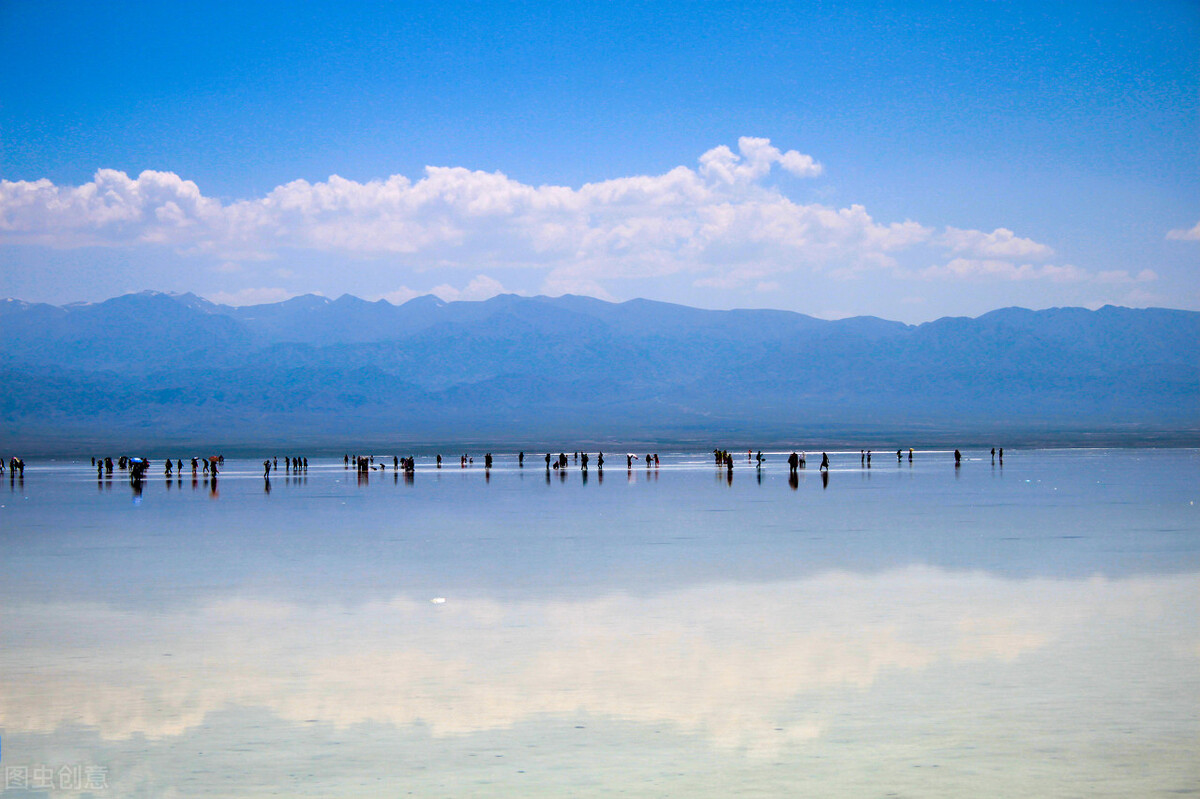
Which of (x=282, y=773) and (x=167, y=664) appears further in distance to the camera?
(x=167, y=664)

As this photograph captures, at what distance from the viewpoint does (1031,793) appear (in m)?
9.95

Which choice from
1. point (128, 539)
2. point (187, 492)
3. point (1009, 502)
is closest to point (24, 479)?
point (187, 492)

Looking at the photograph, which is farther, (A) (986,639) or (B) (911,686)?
(A) (986,639)

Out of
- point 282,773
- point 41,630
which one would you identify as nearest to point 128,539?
point 41,630

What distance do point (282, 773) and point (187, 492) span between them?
48800 millimetres

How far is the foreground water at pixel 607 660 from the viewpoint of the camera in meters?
10.8

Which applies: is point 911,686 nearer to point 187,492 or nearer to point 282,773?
point 282,773

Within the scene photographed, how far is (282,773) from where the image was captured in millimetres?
10734

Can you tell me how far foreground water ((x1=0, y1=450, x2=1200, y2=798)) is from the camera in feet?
35.4

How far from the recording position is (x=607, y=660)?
611 inches

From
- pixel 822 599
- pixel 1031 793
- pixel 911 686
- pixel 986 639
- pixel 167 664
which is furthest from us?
pixel 822 599

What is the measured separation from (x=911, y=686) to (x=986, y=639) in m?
3.14

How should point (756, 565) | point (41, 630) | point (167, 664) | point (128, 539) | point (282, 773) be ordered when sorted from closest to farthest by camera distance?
point (282, 773), point (167, 664), point (41, 630), point (756, 565), point (128, 539)

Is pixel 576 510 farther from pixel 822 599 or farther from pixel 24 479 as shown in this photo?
pixel 24 479
